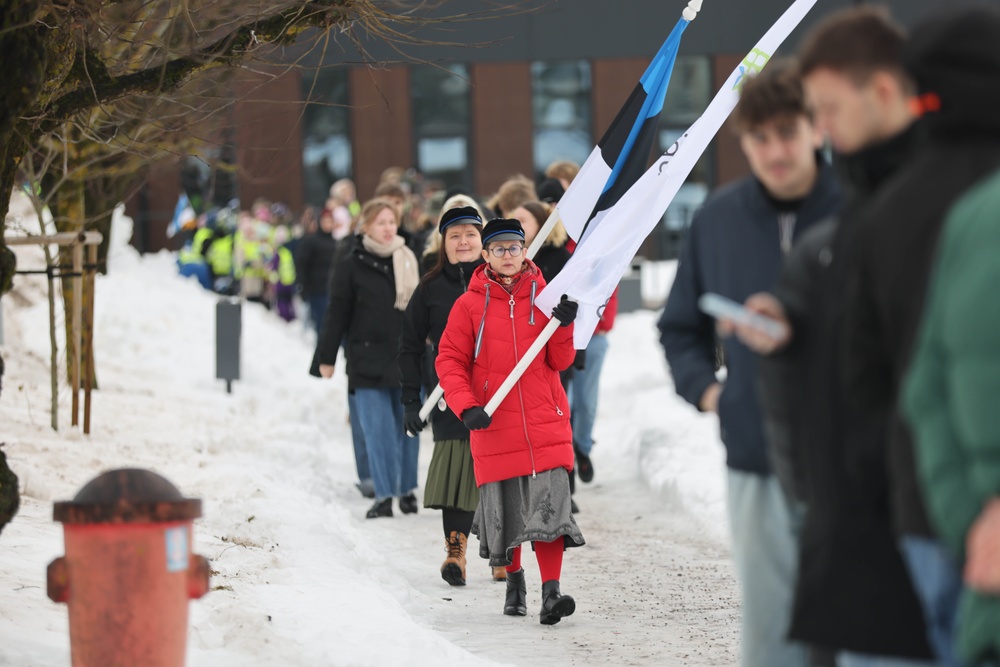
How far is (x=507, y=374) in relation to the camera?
280 inches

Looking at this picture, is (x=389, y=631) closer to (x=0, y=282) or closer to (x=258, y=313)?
(x=0, y=282)

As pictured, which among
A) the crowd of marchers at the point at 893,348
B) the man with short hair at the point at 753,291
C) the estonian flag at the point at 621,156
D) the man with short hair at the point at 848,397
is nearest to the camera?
the crowd of marchers at the point at 893,348

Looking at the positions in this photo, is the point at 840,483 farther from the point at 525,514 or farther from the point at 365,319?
the point at 365,319

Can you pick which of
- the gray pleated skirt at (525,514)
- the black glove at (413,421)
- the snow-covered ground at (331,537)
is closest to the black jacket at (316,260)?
the snow-covered ground at (331,537)

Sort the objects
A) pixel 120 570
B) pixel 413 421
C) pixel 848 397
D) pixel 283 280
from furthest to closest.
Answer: pixel 283 280 < pixel 413 421 < pixel 120 570 < pixel 848 397

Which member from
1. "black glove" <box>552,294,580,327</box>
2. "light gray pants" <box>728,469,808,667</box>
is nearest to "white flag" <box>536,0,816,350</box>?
"black glove" <box>552,294,580,327</box>

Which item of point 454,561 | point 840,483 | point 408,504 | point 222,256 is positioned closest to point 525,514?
point 454,561

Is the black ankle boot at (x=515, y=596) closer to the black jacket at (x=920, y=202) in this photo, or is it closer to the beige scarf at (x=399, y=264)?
the beige scarf at (x=399, y=264)

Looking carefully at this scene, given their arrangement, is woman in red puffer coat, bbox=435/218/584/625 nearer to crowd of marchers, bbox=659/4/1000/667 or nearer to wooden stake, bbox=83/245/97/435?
crowd of marchers, bbox=659/4/1000/667

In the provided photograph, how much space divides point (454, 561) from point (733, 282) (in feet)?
13.8

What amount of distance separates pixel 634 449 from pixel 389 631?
707cm

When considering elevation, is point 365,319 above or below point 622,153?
below

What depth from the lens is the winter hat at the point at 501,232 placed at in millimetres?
7102

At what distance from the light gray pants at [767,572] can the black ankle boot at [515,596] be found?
10.7 feet
